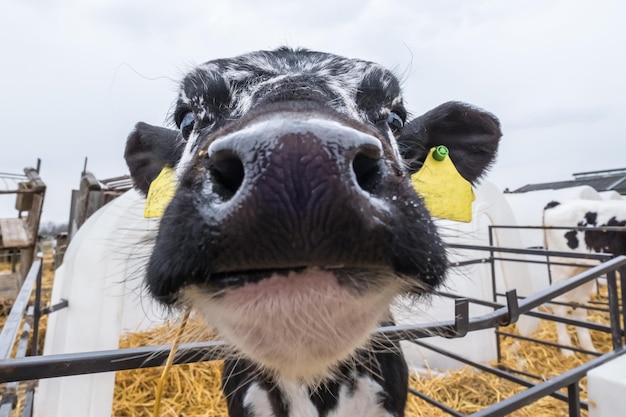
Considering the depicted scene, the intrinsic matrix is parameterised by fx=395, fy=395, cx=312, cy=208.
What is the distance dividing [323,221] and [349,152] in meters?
0.14

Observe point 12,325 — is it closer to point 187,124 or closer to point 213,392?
point 187,124

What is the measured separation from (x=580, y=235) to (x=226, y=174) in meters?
7.82

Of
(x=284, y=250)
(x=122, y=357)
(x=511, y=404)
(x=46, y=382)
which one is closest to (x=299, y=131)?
(x=284, y=250)

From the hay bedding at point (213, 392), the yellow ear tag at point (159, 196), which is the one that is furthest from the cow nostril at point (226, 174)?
the hay bedding at point (213, 392)

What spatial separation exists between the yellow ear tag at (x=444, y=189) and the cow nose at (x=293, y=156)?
2.83 feet

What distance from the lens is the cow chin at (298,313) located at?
30.1 inches

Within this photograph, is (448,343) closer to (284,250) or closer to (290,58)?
(290,58)

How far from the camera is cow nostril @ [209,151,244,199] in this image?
0.75 metres

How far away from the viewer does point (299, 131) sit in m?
0.73

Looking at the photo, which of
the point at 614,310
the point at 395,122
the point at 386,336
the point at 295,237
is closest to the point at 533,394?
the point at 386,336

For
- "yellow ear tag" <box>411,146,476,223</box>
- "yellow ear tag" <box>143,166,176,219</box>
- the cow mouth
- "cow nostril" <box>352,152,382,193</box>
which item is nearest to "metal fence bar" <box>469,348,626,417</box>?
"yellow ear tag" <box>411,146,476,223</box>

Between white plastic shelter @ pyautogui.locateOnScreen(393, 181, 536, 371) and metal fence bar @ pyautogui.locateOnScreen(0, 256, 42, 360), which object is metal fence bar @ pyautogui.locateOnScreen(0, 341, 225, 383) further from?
white plastic shelter @ pyautogui.locateOnScreen(393, 181, 536, 371)

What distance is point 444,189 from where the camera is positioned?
166cm

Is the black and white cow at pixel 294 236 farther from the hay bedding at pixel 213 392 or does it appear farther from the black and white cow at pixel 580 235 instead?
the black and white cow at pixel 580 235
